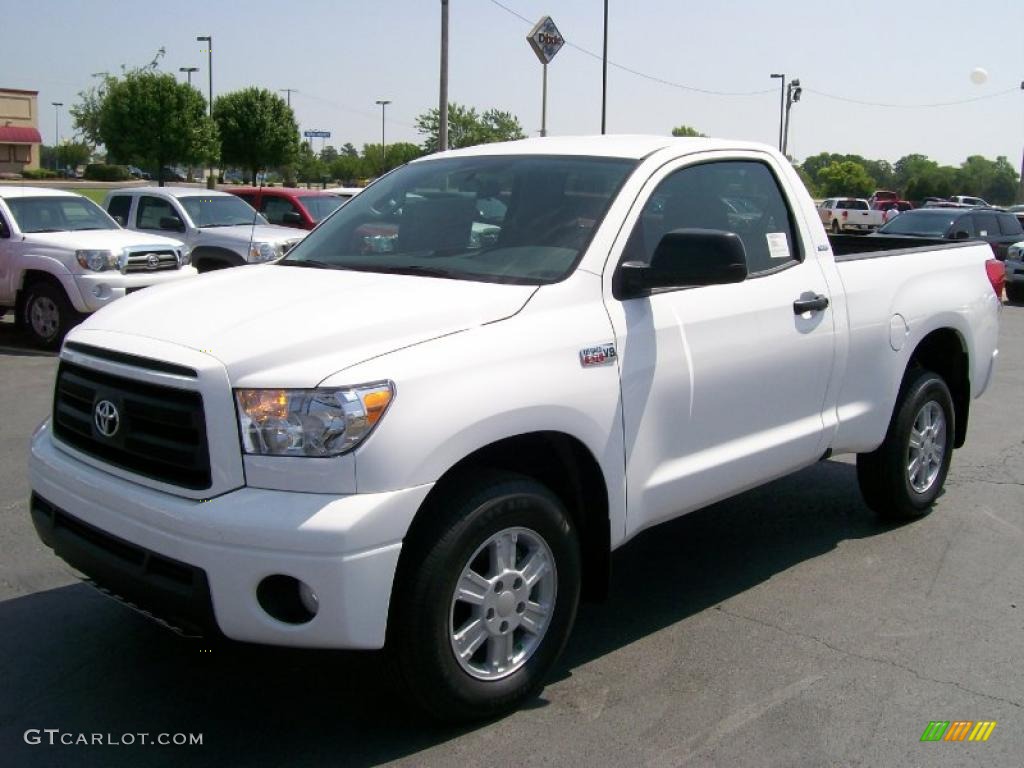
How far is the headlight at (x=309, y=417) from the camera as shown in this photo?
3.14m

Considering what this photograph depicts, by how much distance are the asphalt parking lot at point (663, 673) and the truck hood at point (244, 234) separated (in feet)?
29.9

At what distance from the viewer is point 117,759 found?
11.2 ft

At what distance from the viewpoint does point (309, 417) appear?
3.17m

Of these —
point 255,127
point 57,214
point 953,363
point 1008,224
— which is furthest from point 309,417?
point 255,127

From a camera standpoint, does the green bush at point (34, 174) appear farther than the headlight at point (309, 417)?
Yes

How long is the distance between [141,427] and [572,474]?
145 cm

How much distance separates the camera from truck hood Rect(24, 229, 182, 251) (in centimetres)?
1216

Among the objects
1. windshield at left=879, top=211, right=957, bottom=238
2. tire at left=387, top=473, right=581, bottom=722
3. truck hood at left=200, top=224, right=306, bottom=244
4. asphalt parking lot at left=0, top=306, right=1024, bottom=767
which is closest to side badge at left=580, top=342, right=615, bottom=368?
tire at left=387, top=473, right=581, bottom=722

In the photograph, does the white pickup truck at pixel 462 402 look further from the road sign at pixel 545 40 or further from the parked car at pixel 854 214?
the parked car at pixel 854 214

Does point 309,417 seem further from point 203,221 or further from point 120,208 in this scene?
point 120,208

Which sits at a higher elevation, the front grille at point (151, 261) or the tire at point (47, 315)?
the front grille at point (151, 261)

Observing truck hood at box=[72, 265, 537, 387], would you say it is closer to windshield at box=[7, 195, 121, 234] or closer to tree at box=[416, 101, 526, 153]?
windshield at box=[7, 195, 121, 234]

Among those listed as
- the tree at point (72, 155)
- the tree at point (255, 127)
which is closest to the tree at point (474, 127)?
the tree at point (255, 127)

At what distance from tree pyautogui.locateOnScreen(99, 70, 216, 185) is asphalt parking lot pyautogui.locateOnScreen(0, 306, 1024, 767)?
3236 centimetres
